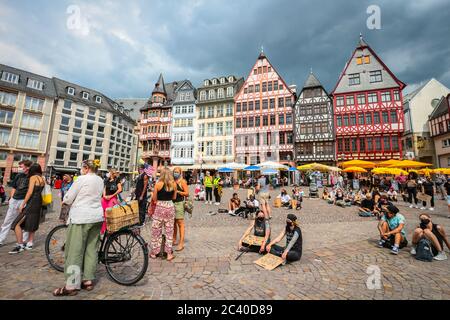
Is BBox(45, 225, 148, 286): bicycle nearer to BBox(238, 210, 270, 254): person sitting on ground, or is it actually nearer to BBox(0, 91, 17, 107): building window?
BBox(238, 210, 270, 254): person sitting on ground

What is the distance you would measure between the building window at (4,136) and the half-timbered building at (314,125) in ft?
149

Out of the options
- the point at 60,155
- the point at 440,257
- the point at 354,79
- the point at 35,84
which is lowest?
the point at 440,257

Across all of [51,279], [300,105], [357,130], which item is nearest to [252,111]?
[300,105]

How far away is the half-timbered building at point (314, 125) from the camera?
30391 millimetres

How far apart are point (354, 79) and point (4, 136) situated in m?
54.5

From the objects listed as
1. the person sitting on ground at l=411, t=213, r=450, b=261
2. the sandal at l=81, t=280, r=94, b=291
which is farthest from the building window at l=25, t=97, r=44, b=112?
the person sitting on ground at l=411, t=213, r=450, b=261

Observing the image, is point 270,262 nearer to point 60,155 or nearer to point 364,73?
point 364,73

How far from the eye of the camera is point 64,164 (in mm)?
39812

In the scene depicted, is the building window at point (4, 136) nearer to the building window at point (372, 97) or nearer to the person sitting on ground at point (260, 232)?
the person sitting on ground at point (260, 232)

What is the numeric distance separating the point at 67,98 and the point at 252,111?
35.2 metres

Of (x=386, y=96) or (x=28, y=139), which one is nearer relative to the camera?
(x=386, y=96)

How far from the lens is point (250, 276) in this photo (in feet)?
12.7

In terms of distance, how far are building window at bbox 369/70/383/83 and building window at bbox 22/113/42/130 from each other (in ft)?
177

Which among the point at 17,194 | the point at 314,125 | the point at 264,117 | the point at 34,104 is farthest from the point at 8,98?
the point at 314,125
